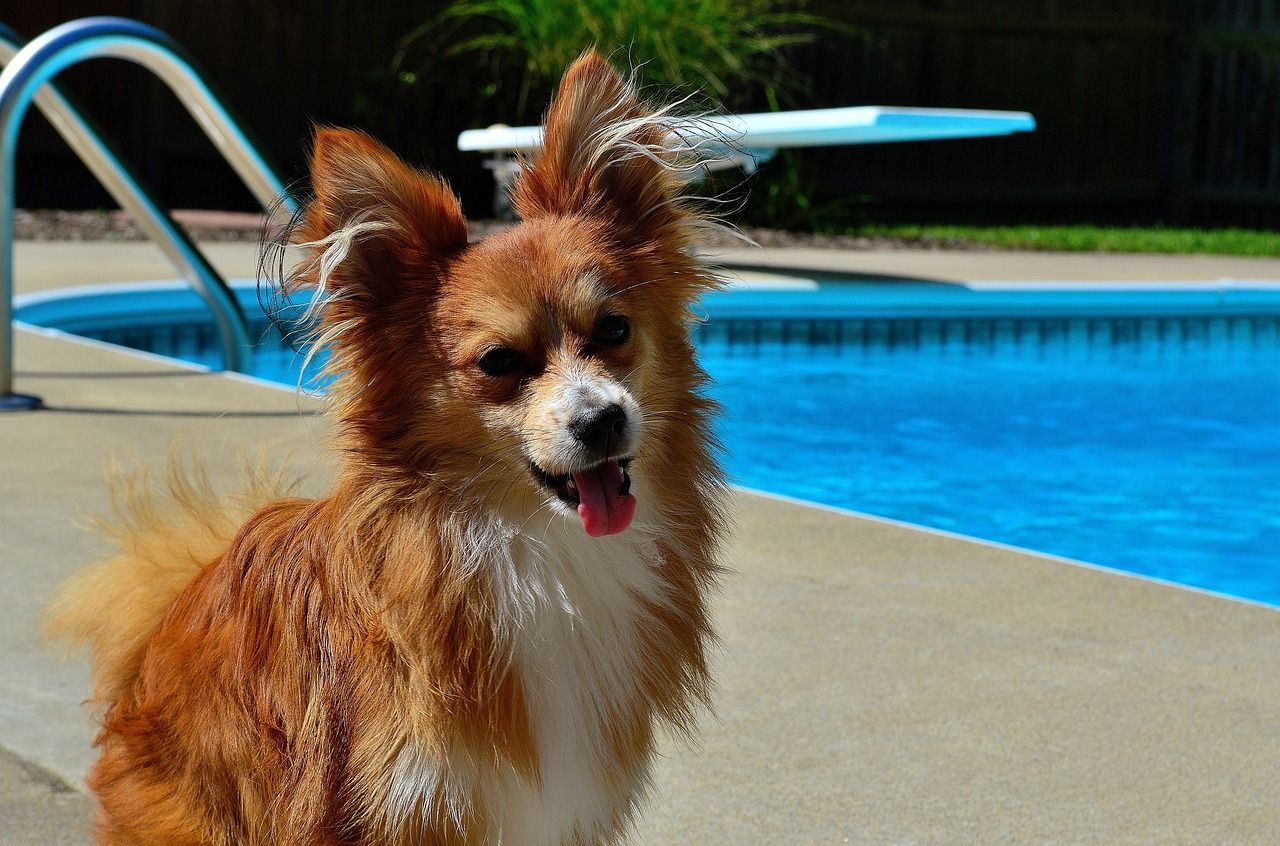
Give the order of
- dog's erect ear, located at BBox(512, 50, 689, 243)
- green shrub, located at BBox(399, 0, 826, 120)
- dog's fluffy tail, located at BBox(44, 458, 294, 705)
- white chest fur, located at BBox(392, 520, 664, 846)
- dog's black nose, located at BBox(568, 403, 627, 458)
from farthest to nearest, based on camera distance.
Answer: green shrub, located at BBox(399, 0, 826, 120) < dog's fluffy tail, located at BBox(44, 458, 294, 705) < dog's erect ear, located at BBox(512, 50, 689, 243) < white chest fur, located at BBox(392, 520, 664, 846) < dog's black nose, located at BBox(568, 403, 627, 458)

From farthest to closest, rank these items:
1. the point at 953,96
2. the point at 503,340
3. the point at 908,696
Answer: the point at 953,96, the point at 908,696, the point at 503,340

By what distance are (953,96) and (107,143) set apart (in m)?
13.6

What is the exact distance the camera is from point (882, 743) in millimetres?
3627

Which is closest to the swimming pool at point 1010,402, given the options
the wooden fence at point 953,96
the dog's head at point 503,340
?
the dog's head at point 503,340

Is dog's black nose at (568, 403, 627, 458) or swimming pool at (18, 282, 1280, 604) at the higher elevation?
dog's black nose at (568, 403, 627, 458)

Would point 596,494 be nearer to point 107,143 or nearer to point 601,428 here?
point 601,428

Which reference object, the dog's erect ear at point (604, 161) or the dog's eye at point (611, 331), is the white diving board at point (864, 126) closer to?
the dog's erect ear at point (604, 161)

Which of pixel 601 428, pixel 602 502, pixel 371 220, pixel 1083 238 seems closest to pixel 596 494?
pixel 602 502

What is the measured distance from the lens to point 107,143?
25.4 ft

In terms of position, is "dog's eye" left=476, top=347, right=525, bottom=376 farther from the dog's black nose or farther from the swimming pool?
the swimming pool

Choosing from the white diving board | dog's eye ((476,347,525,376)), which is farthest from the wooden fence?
dog's eye ((476,347,525,376))

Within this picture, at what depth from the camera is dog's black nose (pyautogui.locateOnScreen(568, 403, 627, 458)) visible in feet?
8.38

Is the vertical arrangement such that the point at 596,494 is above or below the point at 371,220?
below

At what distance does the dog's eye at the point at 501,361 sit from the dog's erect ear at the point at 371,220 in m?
0.21
